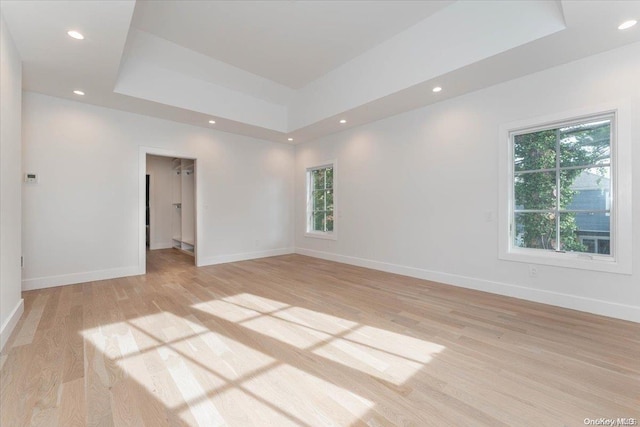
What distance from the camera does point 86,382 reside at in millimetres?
1756

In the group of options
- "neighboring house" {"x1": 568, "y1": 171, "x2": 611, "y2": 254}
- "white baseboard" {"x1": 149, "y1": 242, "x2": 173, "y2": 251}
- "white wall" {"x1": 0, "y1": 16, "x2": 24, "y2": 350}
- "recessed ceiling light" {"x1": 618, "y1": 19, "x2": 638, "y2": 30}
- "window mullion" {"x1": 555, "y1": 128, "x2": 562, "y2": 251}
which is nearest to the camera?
"white wall" {"x1": 0, "y1": 16, "x2": 24, "y2": 350}

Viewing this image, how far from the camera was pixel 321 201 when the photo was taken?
21.3 ft

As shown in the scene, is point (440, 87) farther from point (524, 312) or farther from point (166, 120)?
point (166, 120)

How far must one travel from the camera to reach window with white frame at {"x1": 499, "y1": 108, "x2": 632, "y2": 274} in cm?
285

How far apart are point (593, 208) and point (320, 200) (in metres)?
4.67

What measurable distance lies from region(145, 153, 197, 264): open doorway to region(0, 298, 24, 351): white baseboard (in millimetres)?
4347

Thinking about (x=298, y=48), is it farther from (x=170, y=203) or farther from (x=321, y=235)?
(x=170, y=203)

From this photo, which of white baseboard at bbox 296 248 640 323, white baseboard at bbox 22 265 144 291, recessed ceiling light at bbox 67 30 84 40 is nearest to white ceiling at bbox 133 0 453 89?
recessed ceiling light at bbox 67 30 84 40

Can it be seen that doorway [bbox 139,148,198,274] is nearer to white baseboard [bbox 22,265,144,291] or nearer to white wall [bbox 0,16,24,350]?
white baseboard [bbox 22,265,144,291]

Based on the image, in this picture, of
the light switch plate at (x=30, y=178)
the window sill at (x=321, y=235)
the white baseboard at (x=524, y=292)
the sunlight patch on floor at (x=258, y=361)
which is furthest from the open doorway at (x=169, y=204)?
the white baseboard at (x=524, y=292)

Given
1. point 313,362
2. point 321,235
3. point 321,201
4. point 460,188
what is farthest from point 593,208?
point 321,201

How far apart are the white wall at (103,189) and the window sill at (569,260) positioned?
5030 millimetres

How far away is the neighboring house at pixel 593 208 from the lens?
3.01 meters

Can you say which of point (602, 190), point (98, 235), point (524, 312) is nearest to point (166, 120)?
point (98, 235)
